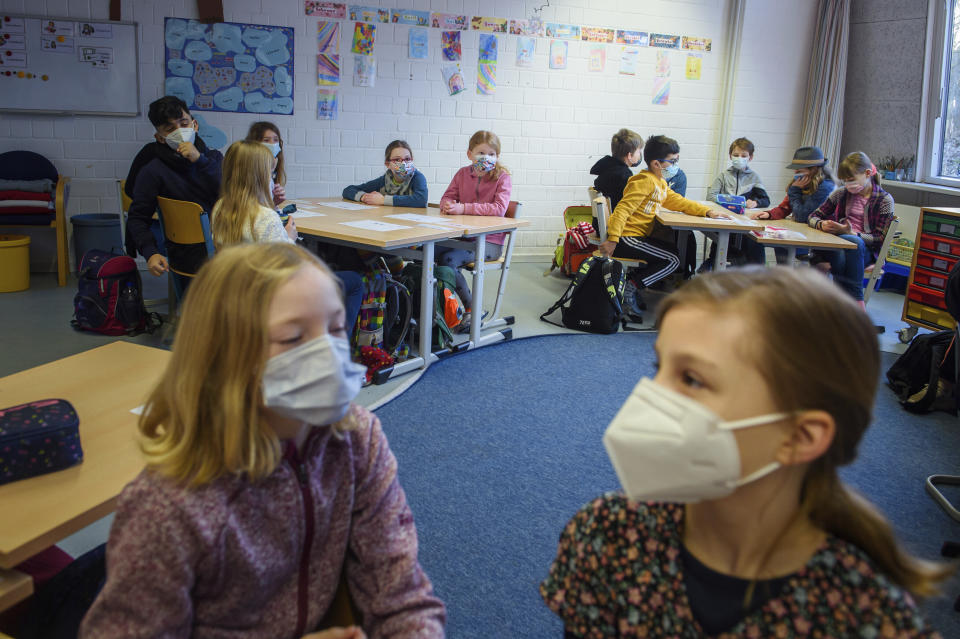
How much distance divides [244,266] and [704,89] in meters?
6.39

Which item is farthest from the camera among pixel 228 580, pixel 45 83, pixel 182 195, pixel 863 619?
pixel 45 83

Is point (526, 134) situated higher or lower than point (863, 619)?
higher

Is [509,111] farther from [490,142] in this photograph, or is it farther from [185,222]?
[185,222]

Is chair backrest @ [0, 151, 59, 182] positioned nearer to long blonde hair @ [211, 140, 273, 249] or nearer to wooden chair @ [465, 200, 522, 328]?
long blonde hair @ [211, 140, 273, 249]

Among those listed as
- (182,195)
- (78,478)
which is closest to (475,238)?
(182,195)

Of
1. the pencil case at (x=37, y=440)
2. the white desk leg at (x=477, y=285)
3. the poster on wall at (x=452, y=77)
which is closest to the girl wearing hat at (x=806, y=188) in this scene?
the white desk leg at (x=477, y=285)

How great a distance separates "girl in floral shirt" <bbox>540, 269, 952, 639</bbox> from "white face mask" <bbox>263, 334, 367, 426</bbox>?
0.37m

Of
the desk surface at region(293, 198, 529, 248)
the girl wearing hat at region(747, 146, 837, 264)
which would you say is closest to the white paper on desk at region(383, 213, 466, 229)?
the desk surface at region(293, 198, 529, 248)

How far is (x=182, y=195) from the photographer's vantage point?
362 centimetres

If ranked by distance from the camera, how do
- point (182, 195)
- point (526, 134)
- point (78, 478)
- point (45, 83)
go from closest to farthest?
1. point (78, 478)
2. point (182, 195)
3. point (45, 83)
4. point (526, 134)

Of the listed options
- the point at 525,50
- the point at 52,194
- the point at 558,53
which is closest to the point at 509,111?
the point at 525,50

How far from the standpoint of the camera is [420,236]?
3.31 m

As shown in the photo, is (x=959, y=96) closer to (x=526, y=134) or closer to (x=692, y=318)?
(x=526, y=134)

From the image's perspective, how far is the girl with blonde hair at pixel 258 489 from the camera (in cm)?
88
